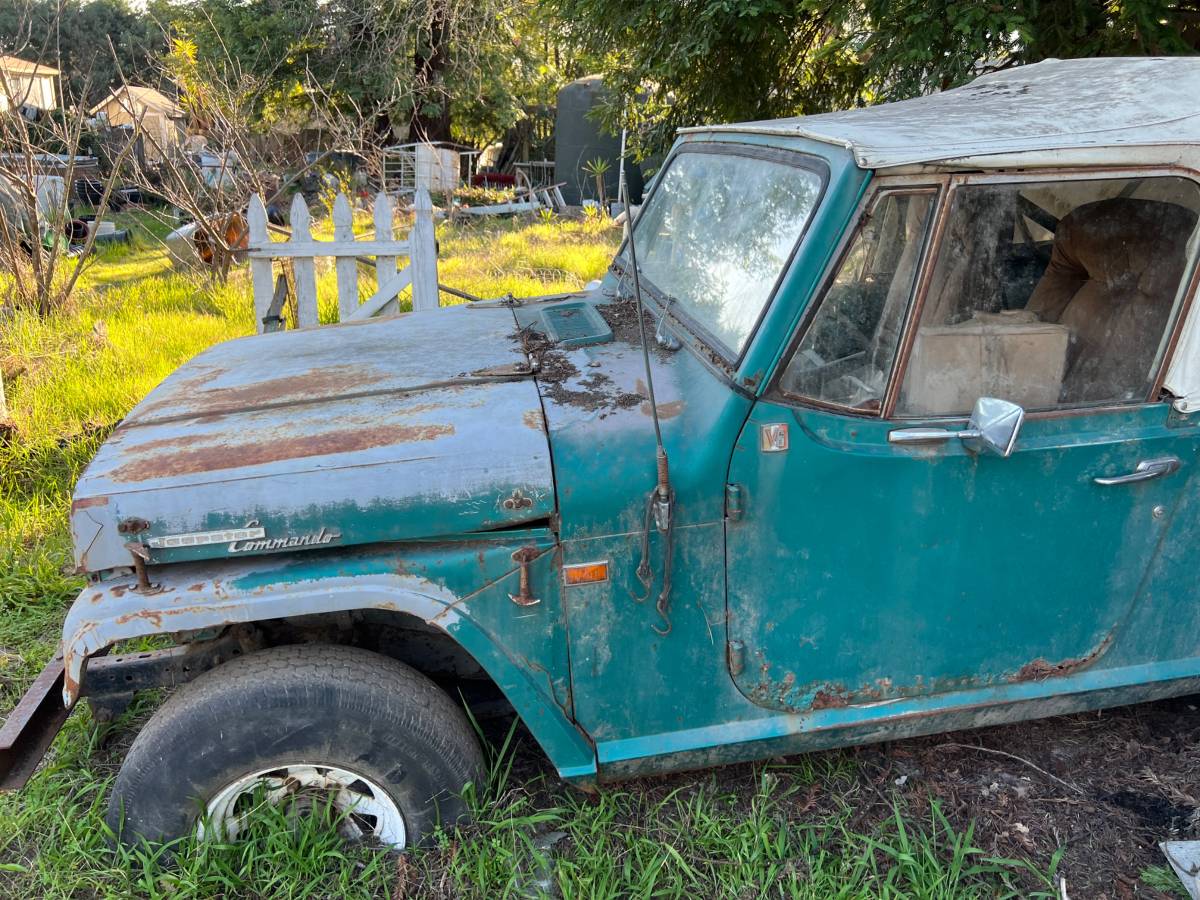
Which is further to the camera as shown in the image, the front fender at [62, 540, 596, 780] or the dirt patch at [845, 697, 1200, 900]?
the dirt patch at [845, 697, 1200, 900]

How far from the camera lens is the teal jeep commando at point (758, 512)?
2051 mm

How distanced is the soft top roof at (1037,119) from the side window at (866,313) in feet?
0.42

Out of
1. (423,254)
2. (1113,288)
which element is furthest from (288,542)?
(423,254)

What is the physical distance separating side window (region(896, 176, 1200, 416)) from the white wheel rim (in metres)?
1.62

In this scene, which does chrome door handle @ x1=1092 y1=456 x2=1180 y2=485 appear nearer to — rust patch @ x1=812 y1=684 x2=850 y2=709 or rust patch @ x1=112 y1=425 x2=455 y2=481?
rust patch @ x1=812 y1=684 x2=850 y2=709

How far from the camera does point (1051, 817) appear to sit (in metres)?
2.47

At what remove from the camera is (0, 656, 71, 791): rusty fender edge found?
2227mm

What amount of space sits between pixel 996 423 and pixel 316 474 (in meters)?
1.52

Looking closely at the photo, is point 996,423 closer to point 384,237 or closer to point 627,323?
point 627,323

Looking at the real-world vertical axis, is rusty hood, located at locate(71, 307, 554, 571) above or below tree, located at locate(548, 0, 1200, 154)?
below

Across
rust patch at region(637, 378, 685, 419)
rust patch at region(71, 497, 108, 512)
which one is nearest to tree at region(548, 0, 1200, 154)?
rust patch at region(637, 378, 685, 419)

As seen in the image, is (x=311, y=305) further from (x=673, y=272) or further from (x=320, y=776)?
(x=320, y=776)

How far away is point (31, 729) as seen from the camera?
2.32 m

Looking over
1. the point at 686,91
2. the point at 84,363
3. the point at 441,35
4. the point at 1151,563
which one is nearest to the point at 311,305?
the point at 84,363
